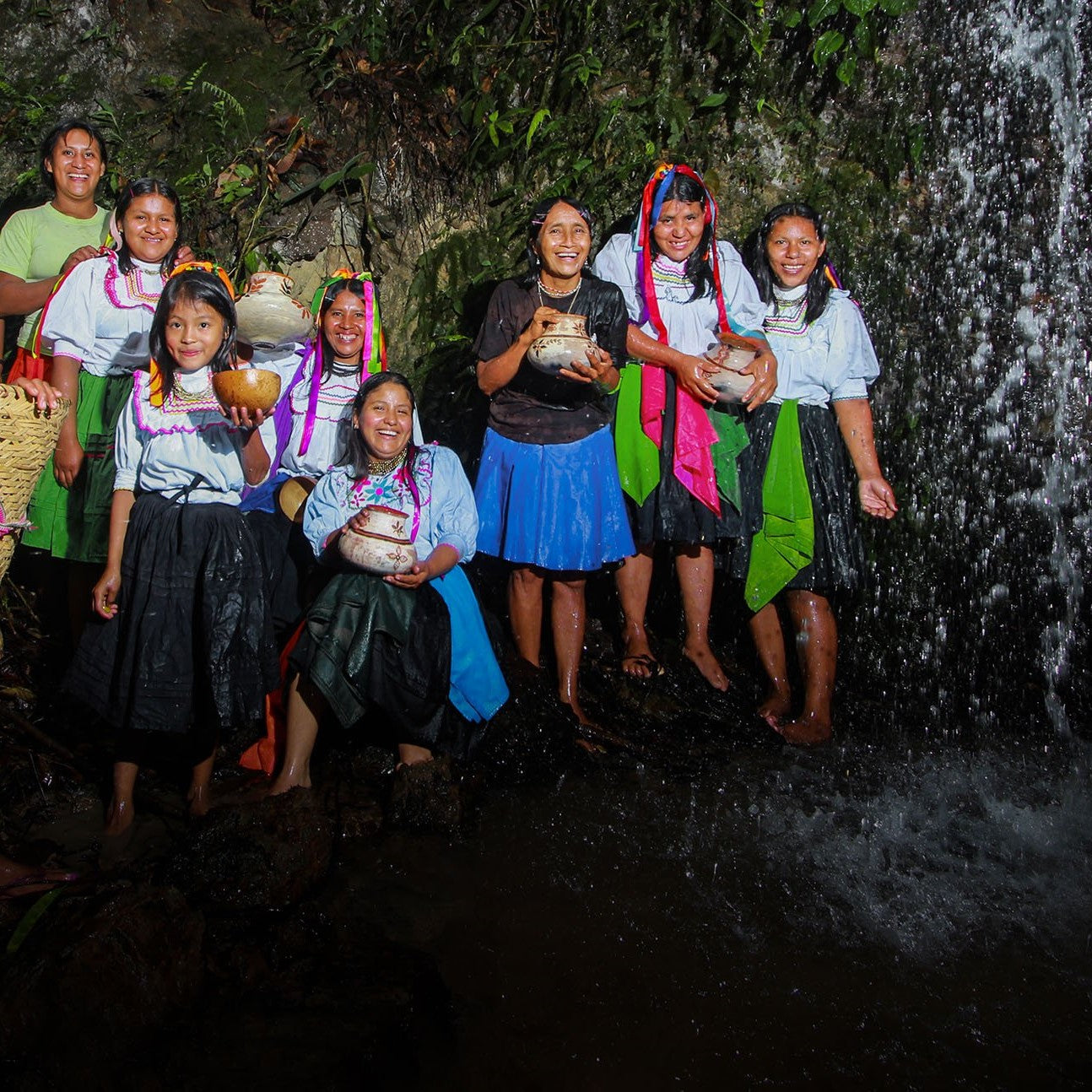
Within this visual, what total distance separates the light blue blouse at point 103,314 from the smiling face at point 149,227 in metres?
0.05

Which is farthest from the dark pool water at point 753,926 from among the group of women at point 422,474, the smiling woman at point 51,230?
the smiling woman at point 51,230

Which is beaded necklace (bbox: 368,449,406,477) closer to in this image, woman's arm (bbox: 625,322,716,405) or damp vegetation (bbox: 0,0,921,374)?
woman's arm (bbox: 625,322,716,405)

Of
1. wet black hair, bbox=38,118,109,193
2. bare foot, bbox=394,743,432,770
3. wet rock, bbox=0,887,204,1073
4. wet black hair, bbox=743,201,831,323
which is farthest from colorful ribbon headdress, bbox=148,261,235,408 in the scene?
wet black hair, bbox=743,201,831,323

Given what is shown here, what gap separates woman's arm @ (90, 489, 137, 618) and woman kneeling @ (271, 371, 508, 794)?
1.99ft

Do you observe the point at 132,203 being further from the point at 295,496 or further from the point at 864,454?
the point at 864,454

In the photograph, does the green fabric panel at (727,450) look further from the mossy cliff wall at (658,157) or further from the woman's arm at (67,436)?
the woman's arm at (67,436)

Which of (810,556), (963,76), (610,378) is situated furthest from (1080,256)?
(610,378)

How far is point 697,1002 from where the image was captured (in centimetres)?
261

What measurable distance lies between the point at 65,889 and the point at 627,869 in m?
1.69

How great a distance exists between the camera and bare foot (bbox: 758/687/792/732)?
439cm

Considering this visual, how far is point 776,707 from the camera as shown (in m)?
4.45

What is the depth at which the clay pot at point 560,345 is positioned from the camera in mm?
3734

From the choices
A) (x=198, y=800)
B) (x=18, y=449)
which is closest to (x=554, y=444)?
(x=198, y=800)

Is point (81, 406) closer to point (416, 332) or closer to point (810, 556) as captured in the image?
point (416, 332)
